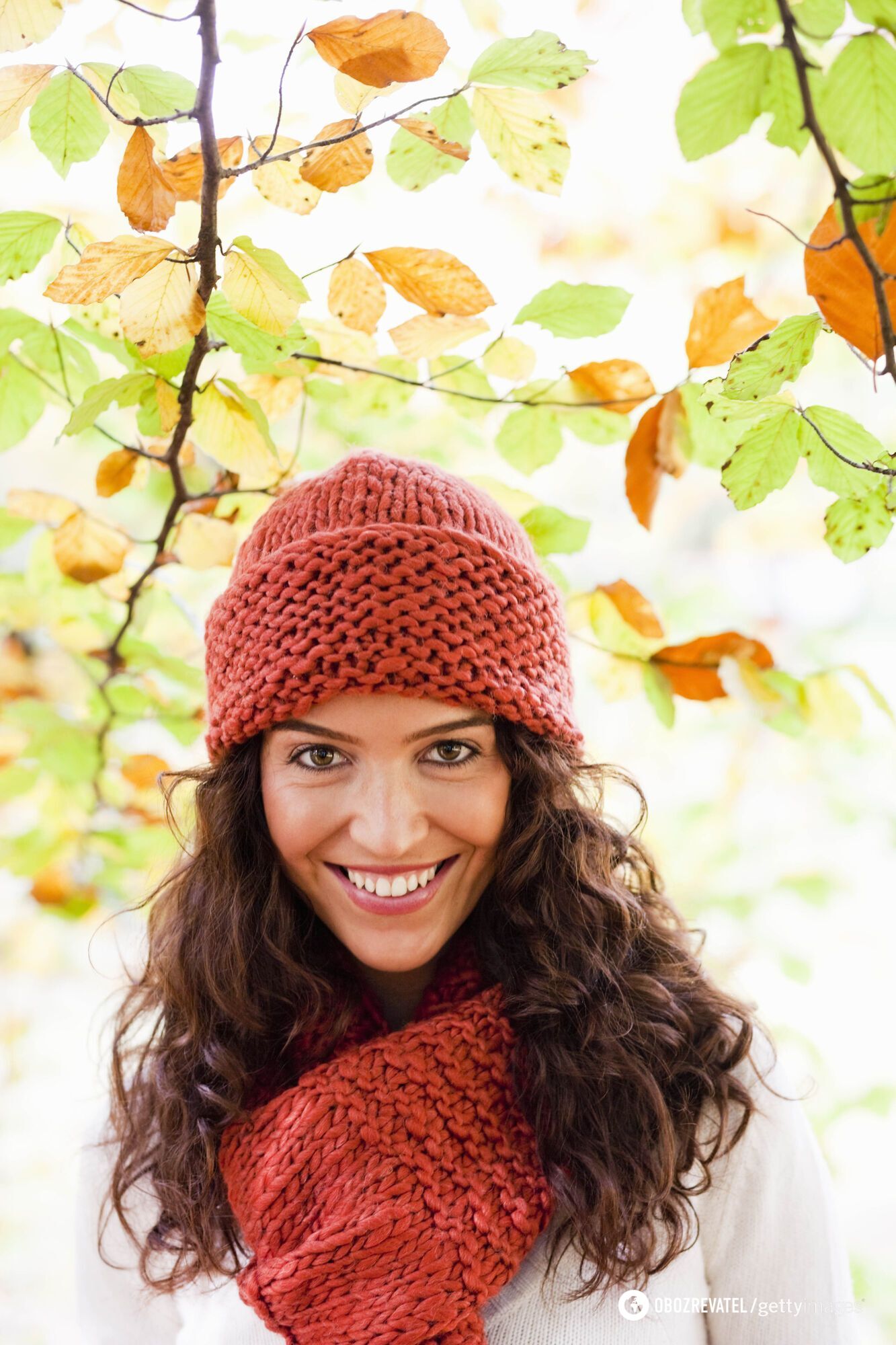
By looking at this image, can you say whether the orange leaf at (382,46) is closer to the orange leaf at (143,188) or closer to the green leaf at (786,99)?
the orange leaf at (143,188)

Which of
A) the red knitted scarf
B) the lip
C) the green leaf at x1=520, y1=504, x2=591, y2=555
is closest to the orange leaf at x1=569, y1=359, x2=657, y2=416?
the green leaf at x1=520, y1=504, x2=591, y2=555

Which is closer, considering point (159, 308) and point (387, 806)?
point (159, 308)

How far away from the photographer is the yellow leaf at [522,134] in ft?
2.44

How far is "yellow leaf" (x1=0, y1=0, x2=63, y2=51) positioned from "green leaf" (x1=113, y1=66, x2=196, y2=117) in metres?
0.08

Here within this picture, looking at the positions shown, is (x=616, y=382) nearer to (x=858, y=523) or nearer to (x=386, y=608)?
(x=386, y=608)

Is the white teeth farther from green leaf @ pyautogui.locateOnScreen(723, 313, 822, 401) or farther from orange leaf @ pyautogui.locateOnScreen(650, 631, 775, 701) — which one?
green leaf @ pyautogui.locateOnScreen(723, 313, 822, 401)

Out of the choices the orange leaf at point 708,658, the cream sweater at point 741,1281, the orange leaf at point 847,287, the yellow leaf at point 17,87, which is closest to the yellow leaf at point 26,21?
the yellow leaf at point 17,87

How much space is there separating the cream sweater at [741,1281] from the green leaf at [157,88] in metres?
1.07

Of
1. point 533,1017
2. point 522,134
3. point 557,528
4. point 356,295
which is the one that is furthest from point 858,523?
point 533,1017

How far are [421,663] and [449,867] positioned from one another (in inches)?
10.1

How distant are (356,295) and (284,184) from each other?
4.2 inches

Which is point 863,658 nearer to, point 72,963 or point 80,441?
point 80,441

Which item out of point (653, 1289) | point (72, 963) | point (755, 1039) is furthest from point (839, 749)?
point (72, 963)

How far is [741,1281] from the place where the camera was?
3.68ft
